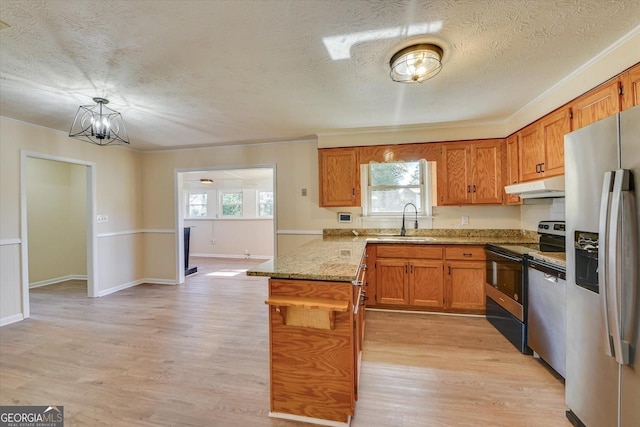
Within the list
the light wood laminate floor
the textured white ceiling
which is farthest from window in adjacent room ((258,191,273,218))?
the textured white ceiling

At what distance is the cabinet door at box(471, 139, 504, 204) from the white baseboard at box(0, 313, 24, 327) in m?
5.84

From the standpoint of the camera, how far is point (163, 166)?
193 inches

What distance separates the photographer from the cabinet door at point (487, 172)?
11.2 feet

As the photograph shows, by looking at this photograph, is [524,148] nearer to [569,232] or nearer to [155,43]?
[569,232]

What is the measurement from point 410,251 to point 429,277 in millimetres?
386

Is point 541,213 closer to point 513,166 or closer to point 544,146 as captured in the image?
point 513,166

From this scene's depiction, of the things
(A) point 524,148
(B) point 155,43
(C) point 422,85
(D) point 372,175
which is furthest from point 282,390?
(A) point 524,148

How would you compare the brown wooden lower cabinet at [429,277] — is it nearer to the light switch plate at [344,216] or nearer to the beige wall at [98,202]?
the light switch plate at [344,216]

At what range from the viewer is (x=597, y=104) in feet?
6.59

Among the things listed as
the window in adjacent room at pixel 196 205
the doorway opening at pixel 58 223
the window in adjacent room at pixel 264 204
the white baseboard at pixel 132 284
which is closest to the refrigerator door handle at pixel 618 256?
the white baseboard at pixel 132 284

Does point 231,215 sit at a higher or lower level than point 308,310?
higher

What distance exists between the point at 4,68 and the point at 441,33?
330 centimetres

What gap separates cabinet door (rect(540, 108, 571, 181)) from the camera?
2.38 m

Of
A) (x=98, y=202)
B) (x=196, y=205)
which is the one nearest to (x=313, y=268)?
(x=98, y=202)
